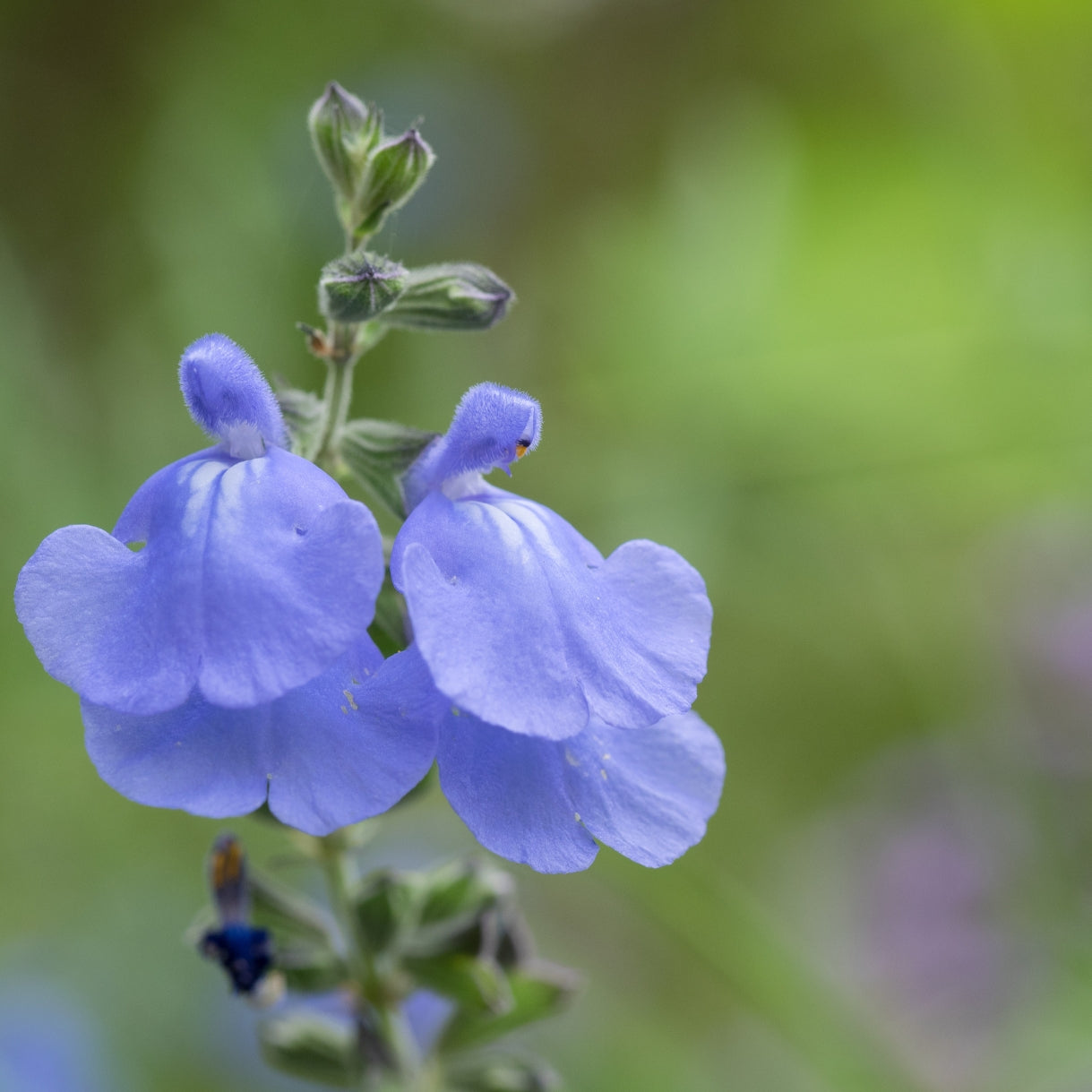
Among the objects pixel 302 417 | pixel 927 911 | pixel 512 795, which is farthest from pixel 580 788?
pixel 927 911

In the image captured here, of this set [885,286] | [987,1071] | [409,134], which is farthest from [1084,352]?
[409,134]

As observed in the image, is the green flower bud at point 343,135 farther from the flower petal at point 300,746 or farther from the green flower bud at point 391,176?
the flower petal at point 300,746

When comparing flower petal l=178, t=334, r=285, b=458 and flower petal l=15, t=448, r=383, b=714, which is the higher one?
flower petal l=178, t=334, r=285, b=458

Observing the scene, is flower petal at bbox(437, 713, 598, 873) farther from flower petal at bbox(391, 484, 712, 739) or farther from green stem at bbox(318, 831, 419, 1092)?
green stem at bbox(318, 831, 419, 1092)

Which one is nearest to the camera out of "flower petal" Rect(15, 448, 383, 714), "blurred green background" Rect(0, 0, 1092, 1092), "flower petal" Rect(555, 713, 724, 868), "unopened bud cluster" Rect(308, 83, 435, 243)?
"flower petal" Rect(15, 448, 383, 714)

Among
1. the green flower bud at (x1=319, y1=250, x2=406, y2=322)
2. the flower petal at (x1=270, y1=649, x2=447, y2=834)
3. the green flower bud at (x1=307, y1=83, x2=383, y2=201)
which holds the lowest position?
the flower petal at (x1=270, y1=649, x2=447, y2=834)

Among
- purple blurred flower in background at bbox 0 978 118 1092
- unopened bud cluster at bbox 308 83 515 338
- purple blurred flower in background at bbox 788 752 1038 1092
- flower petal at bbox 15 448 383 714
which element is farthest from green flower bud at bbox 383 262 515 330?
purple blurred flower in background at bbox 788 752 1038 1092

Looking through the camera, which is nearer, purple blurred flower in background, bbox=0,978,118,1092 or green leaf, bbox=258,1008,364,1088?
green leaf, bbox=258,1008,364,1088
